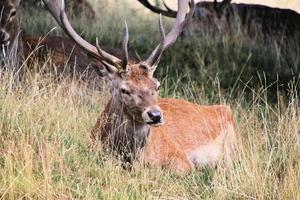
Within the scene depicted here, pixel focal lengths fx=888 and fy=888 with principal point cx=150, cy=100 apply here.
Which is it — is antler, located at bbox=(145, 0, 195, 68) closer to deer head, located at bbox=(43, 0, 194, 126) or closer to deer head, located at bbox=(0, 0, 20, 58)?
deer head, located at bbox=(43, 0, 194, 126)

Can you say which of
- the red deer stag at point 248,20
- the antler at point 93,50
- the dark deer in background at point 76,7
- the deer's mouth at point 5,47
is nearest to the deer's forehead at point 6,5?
the deer's mouth at point 5,47

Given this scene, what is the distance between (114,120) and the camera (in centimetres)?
686

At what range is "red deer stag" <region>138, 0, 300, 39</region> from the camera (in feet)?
44.8

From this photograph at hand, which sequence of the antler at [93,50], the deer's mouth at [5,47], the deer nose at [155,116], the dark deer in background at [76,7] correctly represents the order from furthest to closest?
1. the dark deer in background at [76,7]
2. the deer's mouth at [5,47]
3. the antler at [93,50]
4. the deer nose at [155,116]

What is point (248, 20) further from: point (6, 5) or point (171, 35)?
point (171, 35)

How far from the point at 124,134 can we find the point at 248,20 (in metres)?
7.66

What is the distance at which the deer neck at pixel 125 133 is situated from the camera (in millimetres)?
6785

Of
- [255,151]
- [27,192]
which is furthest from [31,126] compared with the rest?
[255,151]

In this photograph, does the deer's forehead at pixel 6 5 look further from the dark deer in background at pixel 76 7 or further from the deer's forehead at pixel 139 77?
the dark deer in background at pixel 76 7

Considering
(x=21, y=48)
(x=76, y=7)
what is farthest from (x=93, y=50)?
(x=76, y=7)

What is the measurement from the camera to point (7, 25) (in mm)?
8805

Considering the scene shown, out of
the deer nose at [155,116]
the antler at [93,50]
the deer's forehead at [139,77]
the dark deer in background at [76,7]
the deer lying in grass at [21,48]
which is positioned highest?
the antler at [93,50]

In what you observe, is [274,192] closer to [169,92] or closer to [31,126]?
[31,126]

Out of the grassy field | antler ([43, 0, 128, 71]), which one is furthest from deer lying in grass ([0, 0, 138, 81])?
antler ([43, 0, 128, 71])
